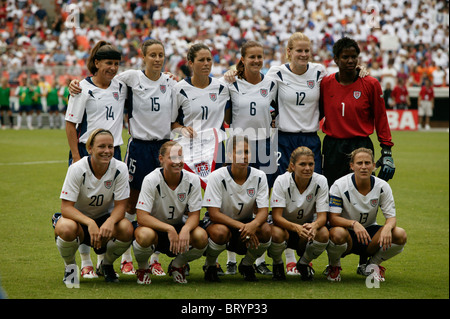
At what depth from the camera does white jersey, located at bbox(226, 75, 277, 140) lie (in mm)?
6500

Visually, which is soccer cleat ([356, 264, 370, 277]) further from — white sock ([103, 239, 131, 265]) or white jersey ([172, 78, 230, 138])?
white sock ([103, 239, 131, 265])

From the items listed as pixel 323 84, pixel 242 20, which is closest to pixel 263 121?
pixel 323 84

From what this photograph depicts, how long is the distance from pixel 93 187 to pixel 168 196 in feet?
2.15

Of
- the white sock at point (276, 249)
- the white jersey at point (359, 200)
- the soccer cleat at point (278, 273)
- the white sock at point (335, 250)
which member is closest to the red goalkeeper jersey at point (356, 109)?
the white jersey at point (359, 200)

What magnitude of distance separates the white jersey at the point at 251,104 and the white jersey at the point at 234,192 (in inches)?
31.4

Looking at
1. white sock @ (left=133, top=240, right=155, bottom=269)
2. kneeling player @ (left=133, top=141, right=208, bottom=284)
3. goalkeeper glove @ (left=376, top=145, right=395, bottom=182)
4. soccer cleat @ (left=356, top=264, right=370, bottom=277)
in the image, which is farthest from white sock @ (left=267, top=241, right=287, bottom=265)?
goalkeeper glove @ (left=376, top=145, right=395, bottom=182)

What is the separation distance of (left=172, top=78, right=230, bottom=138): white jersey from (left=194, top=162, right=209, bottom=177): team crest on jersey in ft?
1.16

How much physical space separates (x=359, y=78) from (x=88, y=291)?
3.28m

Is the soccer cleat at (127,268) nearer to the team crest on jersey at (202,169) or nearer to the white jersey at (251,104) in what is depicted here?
the team crest on jersey at (202,169)

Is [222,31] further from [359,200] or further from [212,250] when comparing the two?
[212,250]

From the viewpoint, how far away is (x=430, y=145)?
1909 centimetres

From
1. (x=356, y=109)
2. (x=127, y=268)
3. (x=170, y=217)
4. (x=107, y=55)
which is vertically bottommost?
(x=127, y=268)

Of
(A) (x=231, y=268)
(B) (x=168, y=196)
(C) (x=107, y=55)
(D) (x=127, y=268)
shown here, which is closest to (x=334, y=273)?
(A) (x=231, y=268)

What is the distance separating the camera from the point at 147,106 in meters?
6.40
